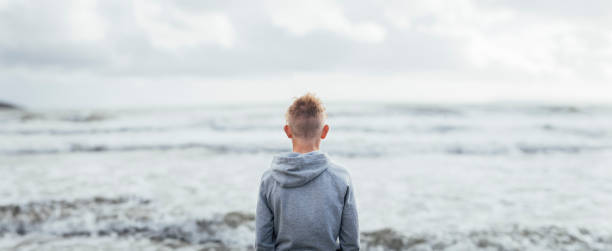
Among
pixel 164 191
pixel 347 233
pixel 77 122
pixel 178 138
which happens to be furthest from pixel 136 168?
pixel 77 122

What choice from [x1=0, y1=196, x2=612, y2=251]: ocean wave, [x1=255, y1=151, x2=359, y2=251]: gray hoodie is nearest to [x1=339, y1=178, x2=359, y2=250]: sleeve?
[x1=255, y1=151, x2=359, y2=251]: gray hoodie

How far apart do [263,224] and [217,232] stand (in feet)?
7.17

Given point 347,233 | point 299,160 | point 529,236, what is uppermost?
point 299,160

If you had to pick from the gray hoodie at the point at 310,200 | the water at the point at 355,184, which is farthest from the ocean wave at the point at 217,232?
the gray hoodie at the point at 310,200

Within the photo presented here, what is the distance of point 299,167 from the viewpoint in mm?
1886

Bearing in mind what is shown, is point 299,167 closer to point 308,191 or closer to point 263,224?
point 308,191

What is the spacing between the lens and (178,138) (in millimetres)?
13117

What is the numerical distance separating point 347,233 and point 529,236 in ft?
9.66

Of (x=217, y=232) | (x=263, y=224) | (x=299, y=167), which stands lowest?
(x=217, y=232)

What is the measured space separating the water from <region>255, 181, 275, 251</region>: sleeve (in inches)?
68.9

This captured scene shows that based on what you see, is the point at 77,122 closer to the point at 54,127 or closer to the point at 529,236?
the point at 54,127

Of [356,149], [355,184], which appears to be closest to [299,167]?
[355,184]

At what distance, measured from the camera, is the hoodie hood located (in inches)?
74.0

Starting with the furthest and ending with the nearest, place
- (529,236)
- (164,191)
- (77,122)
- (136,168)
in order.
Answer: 1. (77,122)
2. (136,168)
3. (164,191)
4. (529,236)
